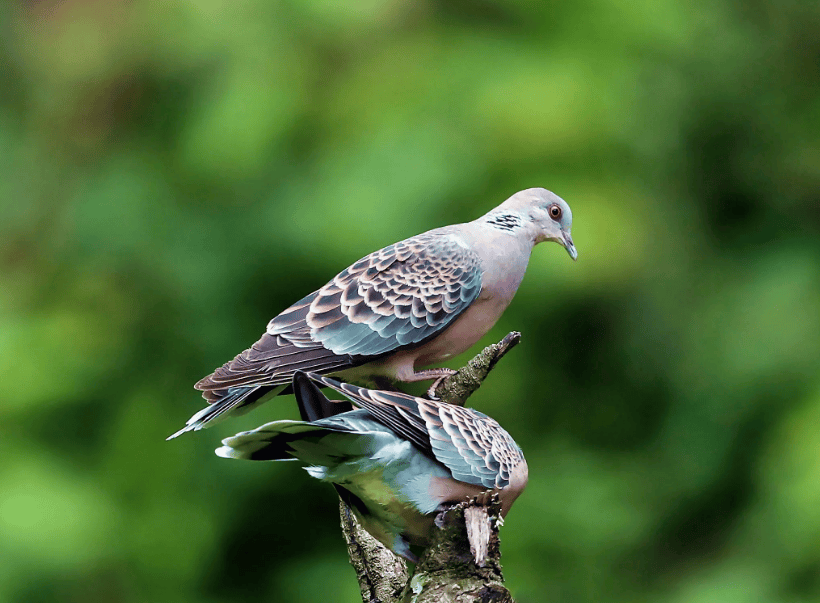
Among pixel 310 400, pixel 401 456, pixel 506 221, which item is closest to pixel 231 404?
pixel 310 400

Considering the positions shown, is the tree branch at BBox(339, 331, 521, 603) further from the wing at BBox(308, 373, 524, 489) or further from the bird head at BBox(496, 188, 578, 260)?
the bird head at BBox(496, 188, 578, 260)

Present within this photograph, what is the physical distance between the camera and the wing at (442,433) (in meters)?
2.32

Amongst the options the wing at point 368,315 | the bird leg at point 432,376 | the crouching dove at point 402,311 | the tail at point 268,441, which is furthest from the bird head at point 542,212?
the tail at point 268,441

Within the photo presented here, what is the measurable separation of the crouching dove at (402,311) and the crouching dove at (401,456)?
22 cm

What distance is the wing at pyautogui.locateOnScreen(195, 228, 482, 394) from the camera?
8.39 feet

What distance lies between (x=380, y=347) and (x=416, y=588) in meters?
0.73

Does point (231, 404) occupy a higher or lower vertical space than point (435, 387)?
higher

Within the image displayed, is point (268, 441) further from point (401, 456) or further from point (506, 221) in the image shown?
point (506, 221)

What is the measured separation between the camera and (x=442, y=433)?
93.1 inches

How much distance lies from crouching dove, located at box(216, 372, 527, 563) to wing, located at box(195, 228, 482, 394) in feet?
0.70

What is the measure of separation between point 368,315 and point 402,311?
4.4 inches

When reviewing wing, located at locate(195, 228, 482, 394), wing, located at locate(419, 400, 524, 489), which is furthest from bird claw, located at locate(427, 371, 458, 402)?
wing, located at locate(419, 400, 524, 489)

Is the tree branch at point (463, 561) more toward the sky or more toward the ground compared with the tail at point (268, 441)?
more toward the ground

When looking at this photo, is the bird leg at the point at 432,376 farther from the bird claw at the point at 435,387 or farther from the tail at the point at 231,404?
the tail at the point at 231,404
